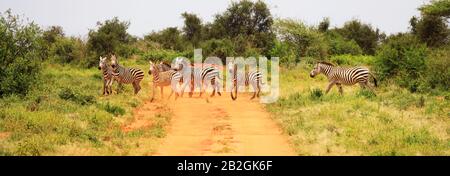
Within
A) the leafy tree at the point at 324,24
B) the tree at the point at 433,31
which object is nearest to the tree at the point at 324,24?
the leafy tree at the point at 324,24

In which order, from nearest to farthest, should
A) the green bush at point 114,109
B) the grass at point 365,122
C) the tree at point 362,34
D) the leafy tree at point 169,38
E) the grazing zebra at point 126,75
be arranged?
the grass at point 365,122
the green bush at point 114,109
the grazing zebra at point 126,75
the leafy tree at point 169,38
the tree at point 362,34

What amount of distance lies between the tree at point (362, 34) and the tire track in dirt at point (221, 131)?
35.3m

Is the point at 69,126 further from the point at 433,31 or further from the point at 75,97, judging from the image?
the point at 433,31

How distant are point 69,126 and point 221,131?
11.0 feet

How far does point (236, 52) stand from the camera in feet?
117

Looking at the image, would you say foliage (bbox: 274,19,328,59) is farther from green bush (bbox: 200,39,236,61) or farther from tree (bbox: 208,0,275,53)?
green bush (bbox: 200,39,236,61)

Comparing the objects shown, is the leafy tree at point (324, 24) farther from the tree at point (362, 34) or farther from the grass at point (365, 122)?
the grass at point (365, 122)

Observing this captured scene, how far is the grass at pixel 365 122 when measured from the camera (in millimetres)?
10531

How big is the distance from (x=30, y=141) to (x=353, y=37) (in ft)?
148

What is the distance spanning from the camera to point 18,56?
56.9 ft

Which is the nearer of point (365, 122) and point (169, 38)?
point (365, 122)

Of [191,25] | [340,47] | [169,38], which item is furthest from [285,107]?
[191,25]
